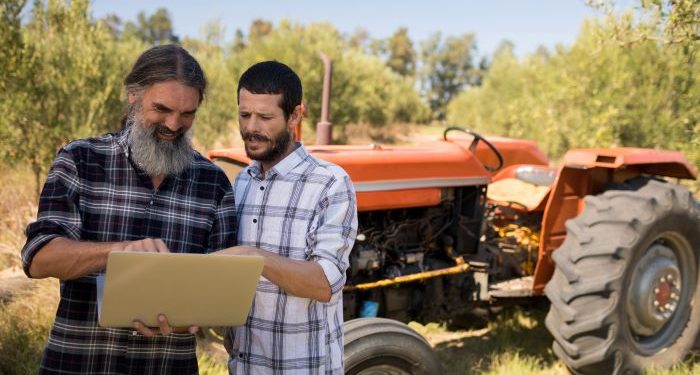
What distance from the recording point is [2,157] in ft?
25.1

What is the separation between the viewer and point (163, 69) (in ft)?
5.77

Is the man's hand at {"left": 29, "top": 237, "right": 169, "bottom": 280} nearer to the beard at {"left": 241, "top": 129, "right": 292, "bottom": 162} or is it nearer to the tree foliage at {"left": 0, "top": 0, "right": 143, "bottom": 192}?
the beard at {"left": 241, "top": 129, "right": 292, "bottom": 162}

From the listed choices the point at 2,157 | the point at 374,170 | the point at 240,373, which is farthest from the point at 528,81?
the point at 240,373

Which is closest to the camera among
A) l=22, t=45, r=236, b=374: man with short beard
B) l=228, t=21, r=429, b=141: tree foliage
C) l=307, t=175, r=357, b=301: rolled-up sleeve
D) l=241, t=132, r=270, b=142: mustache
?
l=22, t=45, r=236, b=374: man with short beard

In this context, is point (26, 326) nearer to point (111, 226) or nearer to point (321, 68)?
point (111, 226)

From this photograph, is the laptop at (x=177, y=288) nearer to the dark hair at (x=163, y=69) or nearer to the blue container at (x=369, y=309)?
the dark hair at (x=163, y=69)

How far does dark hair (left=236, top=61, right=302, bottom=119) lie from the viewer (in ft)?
5.97

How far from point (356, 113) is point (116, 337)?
1989cm

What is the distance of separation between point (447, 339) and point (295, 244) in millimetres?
3205

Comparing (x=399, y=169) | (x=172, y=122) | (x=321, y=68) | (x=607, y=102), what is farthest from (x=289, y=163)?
(x=321, y=68)

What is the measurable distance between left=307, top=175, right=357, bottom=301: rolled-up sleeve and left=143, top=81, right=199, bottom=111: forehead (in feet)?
1.68

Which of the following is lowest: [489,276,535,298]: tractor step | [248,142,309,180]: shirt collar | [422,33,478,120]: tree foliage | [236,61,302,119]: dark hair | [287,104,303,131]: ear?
[489,276,535,298]: tractor step

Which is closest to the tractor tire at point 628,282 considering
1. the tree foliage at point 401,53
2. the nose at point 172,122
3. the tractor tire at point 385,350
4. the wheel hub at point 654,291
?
the wheel hub at point 654,291

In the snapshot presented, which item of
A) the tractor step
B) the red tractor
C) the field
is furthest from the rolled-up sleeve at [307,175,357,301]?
the tractor step
